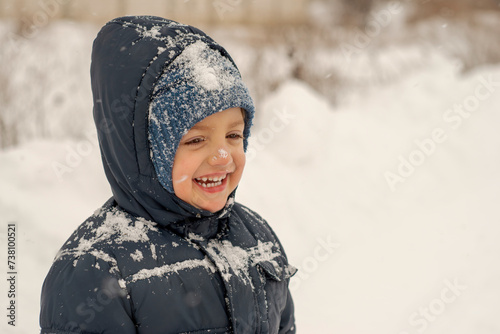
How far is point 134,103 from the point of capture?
1407mm

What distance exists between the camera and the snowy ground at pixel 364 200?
12.0 feet

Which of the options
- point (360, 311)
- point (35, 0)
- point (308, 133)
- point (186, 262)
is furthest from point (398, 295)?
point (35, 0)

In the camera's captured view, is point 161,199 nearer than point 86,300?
No

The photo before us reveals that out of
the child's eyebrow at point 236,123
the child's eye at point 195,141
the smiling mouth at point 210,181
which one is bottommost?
the smiling mouth at point 210,181

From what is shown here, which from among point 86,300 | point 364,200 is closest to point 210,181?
point 86,300

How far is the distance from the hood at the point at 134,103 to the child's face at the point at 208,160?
1.4 inches

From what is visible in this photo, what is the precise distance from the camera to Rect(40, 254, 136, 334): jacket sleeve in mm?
1299

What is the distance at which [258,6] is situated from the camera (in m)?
7.80

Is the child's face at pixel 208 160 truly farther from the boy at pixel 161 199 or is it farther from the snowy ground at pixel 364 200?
the snowy ground at pixel 364 200

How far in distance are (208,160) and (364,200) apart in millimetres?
3937

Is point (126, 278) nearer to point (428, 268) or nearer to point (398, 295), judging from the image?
point (398, 295)

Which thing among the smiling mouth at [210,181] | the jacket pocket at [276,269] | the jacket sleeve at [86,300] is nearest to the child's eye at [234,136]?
the smiling mouth at [210,181]

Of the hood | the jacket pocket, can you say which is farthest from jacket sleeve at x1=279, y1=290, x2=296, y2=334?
the hood

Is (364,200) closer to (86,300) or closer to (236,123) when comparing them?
(236,123)
